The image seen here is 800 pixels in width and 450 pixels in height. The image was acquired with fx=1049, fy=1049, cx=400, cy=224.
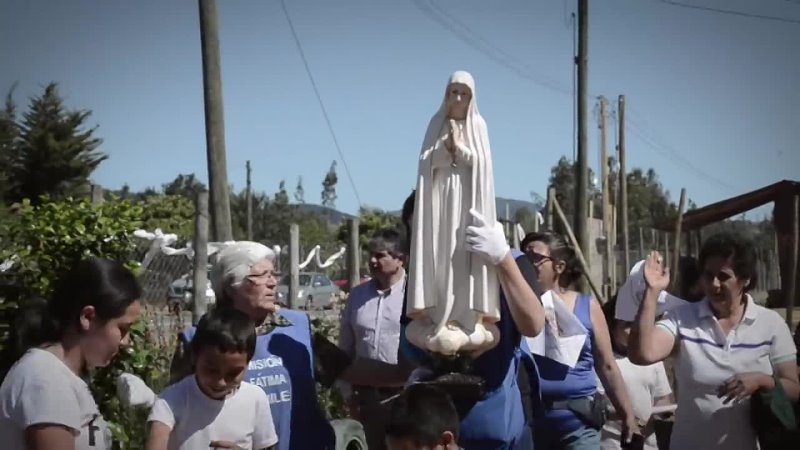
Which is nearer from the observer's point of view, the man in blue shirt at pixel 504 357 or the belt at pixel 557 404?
the man in blue shirt at pixel 504 357

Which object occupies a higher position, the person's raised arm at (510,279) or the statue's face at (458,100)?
the statue's face at (458,100)

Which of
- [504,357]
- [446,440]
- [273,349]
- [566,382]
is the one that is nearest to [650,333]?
[504,357]

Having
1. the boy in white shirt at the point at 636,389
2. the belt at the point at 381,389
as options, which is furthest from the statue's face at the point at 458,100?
the boy in white shirt at the point at 636,389

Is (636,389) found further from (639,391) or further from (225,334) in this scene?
(225,334)

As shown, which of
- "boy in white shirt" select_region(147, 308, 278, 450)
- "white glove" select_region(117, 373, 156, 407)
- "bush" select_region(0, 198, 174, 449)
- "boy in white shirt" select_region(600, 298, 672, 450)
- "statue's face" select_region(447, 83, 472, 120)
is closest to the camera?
"boy in white shirt" select_region(147, 308, 278, 450)

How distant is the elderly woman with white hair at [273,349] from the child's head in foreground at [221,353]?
0.40 metres

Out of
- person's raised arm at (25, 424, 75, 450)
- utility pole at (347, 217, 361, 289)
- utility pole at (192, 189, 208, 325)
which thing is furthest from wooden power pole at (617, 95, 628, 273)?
person's raised arm at (25, 424, 75, 450)

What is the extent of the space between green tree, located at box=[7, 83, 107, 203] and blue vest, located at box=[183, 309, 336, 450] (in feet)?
84.2

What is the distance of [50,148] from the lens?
98.3ft

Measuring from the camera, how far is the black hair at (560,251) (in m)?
5.67

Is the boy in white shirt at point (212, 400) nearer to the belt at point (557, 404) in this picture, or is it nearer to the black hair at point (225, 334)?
the black hair at point (225, 334)

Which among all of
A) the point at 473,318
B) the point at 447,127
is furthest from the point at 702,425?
the point at 447,127

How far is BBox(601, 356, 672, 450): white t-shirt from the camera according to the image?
→ 639cm

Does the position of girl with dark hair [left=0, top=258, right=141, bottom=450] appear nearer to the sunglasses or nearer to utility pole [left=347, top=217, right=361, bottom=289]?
the sunglasses
